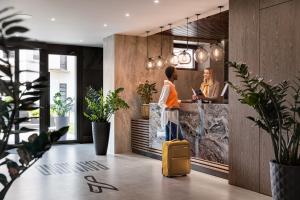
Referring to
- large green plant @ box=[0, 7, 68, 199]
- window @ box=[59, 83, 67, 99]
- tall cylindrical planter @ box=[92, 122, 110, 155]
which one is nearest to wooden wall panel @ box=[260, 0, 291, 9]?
large green plant @ box=[0, 7, 68, 199]

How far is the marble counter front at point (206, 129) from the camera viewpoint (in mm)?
A: 5902

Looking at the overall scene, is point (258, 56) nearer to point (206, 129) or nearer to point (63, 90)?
point (206, 129)

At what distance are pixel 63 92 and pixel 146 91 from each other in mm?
3146

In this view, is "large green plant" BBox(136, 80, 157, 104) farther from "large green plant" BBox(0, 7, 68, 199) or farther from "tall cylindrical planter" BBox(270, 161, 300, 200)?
"large green plant" BBox(0, 7, 68, 199)

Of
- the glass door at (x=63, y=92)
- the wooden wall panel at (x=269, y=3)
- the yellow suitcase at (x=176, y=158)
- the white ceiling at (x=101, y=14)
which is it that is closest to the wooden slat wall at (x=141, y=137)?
the yellow suitcase at (x=176, y=158)

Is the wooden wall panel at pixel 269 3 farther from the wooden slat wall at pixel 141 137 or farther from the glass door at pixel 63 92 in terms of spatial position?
the glass door at pixel 63 92

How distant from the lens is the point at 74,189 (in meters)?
5.15

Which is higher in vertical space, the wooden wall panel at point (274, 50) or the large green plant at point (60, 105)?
the wooden wall panel at point (274, 50)

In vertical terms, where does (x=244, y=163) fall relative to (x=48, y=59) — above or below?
below

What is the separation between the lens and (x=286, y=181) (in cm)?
372

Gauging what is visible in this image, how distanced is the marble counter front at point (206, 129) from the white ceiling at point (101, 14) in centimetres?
180

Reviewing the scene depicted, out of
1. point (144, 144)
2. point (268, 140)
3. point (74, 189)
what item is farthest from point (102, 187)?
point (144, 144)

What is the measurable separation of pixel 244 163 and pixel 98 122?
4.23 m

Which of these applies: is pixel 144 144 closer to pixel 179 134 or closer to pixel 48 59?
pixel 179 134
